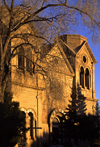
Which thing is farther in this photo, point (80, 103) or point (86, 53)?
point (86, 53)

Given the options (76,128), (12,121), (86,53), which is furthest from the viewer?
(86,53)

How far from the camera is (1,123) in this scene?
13.5 m

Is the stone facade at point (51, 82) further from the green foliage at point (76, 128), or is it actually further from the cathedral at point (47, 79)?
the green foliage at point (76, 128)

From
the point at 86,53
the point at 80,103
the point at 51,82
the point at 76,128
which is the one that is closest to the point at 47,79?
the point at 51,82

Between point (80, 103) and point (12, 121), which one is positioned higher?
point (80, 103)

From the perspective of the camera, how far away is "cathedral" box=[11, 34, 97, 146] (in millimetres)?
14984

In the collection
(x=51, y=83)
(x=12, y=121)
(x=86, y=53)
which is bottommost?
(x=12, y=121)

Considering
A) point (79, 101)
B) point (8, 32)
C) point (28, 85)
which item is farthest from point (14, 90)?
point (79, 101)

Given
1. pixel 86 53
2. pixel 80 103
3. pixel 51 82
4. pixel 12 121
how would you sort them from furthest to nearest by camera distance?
1. pixel 86 53
2. pixel 80 103
3. pixel 12 121
4. pixel 51 82

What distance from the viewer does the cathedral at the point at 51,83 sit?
1498 cm

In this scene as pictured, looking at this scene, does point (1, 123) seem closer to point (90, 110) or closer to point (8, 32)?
point (8, 32)

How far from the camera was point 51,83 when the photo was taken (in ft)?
47.8

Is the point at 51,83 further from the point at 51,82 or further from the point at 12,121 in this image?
the point at 12,121

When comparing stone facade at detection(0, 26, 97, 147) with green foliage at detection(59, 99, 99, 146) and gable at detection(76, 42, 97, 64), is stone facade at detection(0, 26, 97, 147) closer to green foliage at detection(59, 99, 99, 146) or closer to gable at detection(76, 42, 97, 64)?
gable at detection(76, 42, 97, 64)
